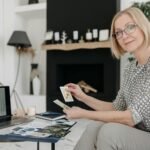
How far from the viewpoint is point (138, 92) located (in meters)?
1.29

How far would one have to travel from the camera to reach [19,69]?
4.12 metres

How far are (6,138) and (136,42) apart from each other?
0.72m

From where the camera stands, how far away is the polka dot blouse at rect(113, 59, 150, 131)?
4.13 feet

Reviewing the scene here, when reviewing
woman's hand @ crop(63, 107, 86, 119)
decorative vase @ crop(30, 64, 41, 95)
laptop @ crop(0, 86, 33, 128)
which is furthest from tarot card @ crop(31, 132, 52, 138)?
decorative vase @ crop(30, 64, 41, 95)

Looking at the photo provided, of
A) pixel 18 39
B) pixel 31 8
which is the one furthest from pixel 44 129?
Result: pixel 31 8

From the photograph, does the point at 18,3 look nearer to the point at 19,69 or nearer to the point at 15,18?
the point at 15,18

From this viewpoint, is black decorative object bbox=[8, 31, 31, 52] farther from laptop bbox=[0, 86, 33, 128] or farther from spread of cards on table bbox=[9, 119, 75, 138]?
spread of cards on table bbox=[9, 119, 75, 138]

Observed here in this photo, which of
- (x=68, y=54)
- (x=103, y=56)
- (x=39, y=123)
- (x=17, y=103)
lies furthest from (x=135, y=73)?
(x=17, y=103)

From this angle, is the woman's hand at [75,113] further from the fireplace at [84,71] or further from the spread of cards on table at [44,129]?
the fireplace at [84,71]

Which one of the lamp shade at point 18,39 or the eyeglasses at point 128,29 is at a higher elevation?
the lamp shade at point 18,39

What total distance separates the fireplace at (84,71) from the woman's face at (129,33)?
77.6 inches

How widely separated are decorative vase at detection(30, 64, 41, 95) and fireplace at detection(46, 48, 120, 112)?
26cm

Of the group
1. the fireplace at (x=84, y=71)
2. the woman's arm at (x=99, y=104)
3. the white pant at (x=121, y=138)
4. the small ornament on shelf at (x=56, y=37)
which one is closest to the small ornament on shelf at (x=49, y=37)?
the small ornament on shelf at (x=56, y=37)

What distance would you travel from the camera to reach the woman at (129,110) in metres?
1.19
